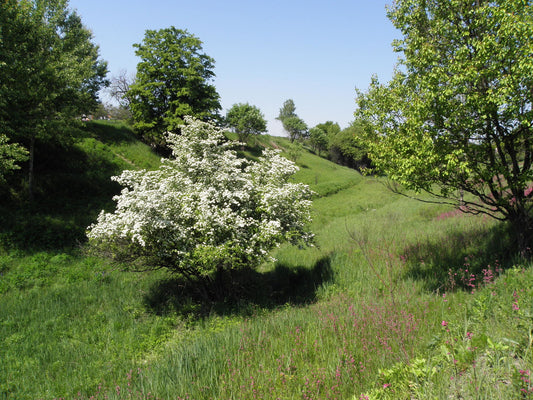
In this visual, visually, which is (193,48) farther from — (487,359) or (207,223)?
(487,359)

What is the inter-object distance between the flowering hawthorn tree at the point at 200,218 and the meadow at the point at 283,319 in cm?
172

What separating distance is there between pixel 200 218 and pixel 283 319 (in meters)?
4.12

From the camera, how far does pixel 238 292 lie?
11.5 meters

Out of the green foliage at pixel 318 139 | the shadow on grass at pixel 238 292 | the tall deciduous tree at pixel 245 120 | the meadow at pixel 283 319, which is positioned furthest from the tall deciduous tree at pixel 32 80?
the green foliage at pixel 318 139

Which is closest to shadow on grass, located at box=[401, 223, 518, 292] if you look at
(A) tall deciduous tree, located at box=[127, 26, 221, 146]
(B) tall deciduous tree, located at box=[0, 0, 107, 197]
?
(B) tall deciduous tree, located at box=[0, 0, 107, 197]

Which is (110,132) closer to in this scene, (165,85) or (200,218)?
(165,85)

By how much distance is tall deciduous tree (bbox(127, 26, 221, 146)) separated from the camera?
3183 cm

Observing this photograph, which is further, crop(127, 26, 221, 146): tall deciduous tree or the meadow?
crop(127, 26, 221, 146): tall deciduous tree

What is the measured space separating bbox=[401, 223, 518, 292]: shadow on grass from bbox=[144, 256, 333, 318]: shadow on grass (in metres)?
3.47

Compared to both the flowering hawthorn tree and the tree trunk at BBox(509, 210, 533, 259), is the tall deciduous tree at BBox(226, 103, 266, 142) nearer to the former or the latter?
the flowering hawthorn tree

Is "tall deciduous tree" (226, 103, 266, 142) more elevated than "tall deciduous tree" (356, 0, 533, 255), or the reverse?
"tall deciduous tree" (226, 103, 266, 142)

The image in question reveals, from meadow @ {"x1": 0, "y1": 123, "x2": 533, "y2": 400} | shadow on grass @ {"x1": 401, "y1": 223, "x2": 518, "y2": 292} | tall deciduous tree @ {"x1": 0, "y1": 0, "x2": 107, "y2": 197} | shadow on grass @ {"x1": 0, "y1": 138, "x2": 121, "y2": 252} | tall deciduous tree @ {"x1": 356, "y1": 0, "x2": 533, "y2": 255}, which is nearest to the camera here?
meadow @ {"x1": 0, "y1": 123, "x2": 533, "y2": 400}

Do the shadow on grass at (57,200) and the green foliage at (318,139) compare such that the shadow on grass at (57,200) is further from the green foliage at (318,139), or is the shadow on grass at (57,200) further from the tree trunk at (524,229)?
the green foliage at (318,139)

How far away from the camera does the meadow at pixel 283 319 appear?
432 cm
